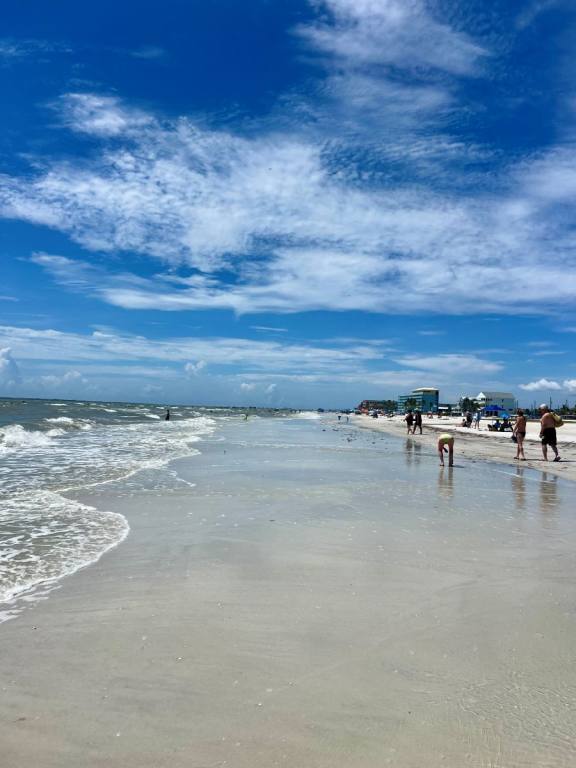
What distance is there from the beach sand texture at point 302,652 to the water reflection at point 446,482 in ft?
11.9

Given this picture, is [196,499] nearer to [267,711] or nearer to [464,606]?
[464,606]

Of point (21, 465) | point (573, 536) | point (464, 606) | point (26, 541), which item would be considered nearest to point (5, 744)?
point (464, 606)

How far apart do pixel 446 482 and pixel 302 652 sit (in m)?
11.7

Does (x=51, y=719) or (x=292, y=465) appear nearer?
(x=51, y=719)

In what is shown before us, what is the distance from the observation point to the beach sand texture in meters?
3.26

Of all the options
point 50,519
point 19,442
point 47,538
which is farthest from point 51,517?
point 19,442

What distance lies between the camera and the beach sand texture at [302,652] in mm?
3260

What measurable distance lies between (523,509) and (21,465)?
48.1 ft

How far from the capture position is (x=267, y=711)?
359cm

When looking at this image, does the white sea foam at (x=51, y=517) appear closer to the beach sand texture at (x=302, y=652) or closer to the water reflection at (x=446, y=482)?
the beach sand texture at (x=302, y=652)

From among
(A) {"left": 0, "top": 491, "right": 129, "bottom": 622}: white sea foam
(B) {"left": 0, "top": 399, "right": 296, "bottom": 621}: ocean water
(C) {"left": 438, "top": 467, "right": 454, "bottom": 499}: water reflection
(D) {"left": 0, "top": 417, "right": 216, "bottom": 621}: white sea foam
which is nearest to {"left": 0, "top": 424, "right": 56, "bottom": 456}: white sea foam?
(D) {"left": 0, "top": 417, "right": 216, "bottom": 621}: white sea foam

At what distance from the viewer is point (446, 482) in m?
15.3

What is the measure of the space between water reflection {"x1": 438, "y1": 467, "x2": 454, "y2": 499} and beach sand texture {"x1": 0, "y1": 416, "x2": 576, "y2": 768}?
3.63 meters

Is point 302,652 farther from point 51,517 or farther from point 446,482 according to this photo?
point 446,482
